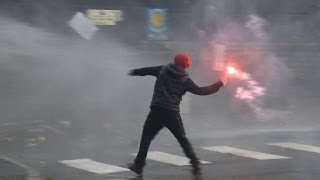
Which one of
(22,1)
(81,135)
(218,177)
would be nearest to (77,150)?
(81,135)

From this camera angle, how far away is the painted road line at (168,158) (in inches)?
412

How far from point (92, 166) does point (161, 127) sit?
1482 mm

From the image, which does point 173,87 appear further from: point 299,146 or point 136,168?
point 299,146

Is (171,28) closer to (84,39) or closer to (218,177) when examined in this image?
(84,39)

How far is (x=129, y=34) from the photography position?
16125 millimetres

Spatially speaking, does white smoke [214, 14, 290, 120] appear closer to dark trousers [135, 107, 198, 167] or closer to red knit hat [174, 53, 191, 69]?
dark trousers [135, 107, 198, 167]

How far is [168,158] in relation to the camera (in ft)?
35.7

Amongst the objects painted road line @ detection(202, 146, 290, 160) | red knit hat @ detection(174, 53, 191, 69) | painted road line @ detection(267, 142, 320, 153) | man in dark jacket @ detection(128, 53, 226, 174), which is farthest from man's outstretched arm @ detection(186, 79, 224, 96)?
painted road line @ detection(267, 142, 320, 153)

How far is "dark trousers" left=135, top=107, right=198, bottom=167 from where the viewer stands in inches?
354

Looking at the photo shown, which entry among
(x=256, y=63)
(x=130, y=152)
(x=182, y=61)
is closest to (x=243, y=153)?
(x=130, y=152)

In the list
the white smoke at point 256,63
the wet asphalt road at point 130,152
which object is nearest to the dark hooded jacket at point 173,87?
the wet asphalt road at point 130,152

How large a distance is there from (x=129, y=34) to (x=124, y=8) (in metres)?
0.60

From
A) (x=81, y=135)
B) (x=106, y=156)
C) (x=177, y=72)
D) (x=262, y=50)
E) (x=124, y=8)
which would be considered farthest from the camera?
(x=262, y=50)

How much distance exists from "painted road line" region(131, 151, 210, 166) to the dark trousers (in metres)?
1.23
